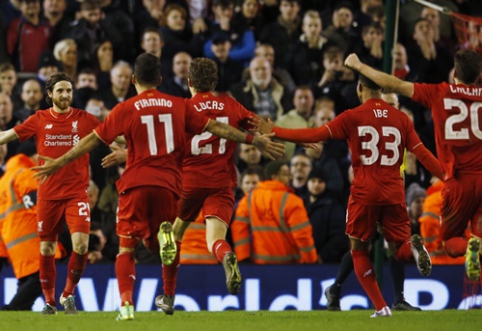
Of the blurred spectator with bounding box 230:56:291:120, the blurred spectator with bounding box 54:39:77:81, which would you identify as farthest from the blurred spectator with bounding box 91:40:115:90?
the blurred spectator with bounding box 230:56:291:120

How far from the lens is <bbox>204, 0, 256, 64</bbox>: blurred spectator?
1872cm

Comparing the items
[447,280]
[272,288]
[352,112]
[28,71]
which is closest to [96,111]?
[28,71]

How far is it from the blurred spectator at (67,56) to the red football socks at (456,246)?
8159mm

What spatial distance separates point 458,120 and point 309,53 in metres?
7.63

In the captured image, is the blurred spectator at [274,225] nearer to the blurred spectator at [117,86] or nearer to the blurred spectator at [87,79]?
the blurred spectator at [117,86]

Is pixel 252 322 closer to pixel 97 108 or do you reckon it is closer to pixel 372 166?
pixel 372 166

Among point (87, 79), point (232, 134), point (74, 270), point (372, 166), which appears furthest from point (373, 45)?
point (232, 134)

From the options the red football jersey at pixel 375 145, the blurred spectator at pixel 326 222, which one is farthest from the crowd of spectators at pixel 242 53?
the red football jersey at pixel 375 145

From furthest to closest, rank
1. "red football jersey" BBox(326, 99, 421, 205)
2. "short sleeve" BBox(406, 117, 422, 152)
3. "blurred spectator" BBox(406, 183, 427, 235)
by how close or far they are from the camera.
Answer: "blurred spectator" BBox(406, 183, 427, 235)
"short sleeve" BBox(406, 117, 422, 152)
"red football jersey" BBox(326, 99, 421, 205)

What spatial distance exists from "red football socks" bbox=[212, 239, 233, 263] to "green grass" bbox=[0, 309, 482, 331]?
608 millimetres

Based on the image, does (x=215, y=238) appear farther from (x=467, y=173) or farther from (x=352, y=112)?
(x=467, y=173)

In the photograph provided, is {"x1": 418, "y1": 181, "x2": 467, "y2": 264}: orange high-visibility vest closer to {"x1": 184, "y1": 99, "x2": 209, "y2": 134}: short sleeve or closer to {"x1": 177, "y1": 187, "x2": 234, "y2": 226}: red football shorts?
{"x1": 177, "y1": 187, "x2": 234, "y2": 226}: red football shorts

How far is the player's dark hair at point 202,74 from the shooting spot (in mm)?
11594

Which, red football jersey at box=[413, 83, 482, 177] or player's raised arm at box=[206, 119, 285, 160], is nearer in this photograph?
player's raised arm at box=[206, 119, 285, 160]
